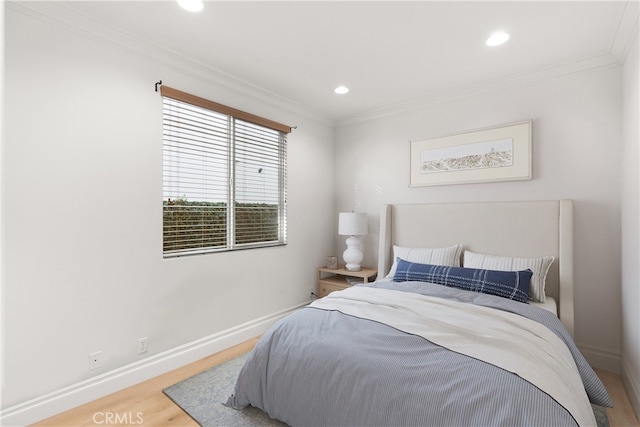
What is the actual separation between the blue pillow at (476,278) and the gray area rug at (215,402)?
32.7 inches

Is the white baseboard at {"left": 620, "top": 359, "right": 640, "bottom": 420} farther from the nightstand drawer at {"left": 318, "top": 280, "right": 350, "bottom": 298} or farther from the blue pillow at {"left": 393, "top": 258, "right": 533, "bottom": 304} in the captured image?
the nightstand drawer at {"left": 318, "top": 280, "right": 350, "bottom": 298}

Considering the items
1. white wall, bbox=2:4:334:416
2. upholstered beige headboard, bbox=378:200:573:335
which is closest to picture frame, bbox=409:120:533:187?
upholstered beige headboard, bbox=378:200:573:335

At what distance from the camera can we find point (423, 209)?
134 inches

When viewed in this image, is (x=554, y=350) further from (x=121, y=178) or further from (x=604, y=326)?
(x=121, y=178)

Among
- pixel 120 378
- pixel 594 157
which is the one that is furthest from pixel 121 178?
pixel 594 157

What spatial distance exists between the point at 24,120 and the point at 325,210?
2.96 metres

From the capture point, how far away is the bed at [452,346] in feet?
4.25

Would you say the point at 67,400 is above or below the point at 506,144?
below

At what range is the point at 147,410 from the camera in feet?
6.70

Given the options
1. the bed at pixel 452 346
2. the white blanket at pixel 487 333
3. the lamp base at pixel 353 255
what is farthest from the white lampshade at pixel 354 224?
the white blanket at pixel 487 333

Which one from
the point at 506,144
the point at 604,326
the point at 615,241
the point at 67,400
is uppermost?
the point at 506,144

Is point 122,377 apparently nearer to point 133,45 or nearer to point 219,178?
point 219,178

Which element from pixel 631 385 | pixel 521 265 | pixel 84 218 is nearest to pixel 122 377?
pixel 84 218

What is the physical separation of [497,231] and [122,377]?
3.29 meters
